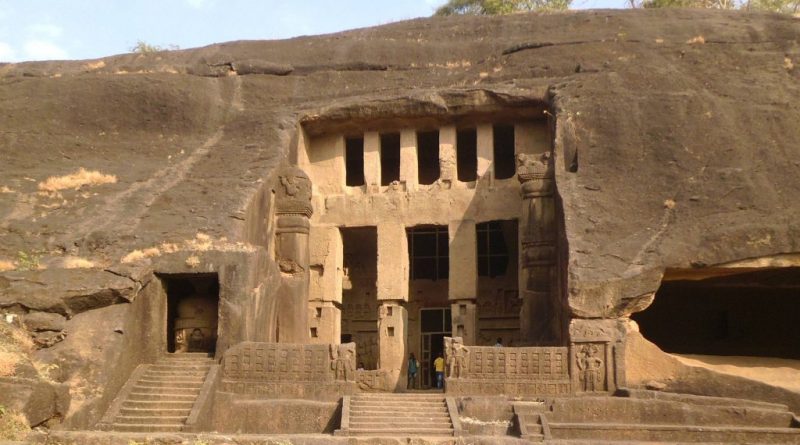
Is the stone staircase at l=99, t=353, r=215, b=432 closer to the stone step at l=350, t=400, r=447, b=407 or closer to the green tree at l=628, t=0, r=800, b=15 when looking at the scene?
the stone step at l=350, t=400, r=447, b=407

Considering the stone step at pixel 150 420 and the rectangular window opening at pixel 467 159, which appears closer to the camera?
the stone step at pixel 150 420

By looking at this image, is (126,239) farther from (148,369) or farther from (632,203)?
(632,203)

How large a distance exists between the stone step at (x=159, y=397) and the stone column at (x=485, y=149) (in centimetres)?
835

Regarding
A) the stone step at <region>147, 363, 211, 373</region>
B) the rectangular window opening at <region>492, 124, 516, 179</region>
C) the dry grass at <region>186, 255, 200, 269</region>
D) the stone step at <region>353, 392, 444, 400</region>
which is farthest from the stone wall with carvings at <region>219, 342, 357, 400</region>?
the rectangular window opening at <region>492, 124, 516, 179</region>

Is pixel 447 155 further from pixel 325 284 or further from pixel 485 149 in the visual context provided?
pixel 325 284

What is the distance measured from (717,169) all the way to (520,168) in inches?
146

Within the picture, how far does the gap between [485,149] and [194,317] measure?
742cm

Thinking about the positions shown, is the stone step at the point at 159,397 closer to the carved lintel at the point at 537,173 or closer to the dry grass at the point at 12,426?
the dry grass at the point at 12,426

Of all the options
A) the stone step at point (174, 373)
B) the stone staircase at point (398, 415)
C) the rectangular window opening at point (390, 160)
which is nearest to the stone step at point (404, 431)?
the stone staircase at point (398, 415)

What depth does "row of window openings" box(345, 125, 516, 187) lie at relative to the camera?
70.3ft

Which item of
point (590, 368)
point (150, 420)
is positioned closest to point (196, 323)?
point (150, 420)

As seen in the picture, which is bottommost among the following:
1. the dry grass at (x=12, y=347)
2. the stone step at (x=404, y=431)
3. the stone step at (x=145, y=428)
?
the stone step at (x=404, y=431)

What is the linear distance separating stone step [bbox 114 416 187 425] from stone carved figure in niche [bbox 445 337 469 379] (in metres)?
4.17

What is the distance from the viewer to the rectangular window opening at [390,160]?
869 inches
